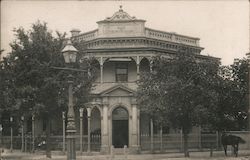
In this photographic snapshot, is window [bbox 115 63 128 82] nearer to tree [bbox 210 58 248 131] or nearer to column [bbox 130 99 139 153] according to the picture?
A: column [bbox 130 99 139 153]

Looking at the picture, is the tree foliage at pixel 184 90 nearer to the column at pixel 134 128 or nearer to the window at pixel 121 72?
the column at pixel 134 128

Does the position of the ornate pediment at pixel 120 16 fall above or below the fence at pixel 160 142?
above

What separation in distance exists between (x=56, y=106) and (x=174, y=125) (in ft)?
22.3

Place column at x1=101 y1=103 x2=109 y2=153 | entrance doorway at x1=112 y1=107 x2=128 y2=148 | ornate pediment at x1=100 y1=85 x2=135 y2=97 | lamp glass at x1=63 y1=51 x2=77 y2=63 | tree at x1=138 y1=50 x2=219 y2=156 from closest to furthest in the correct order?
lamp glass at x1=63 y1=51 x2=77 y2=63
tree at x1=138 y1=50 x2=219 y2=156
column at x1=101 y1=103 x2=109 y2=153
ornate pediment at x1=100 y1=85 x2=135 y2=97
entrance doorway at x1=112 y1=107 x2=128 y2=148

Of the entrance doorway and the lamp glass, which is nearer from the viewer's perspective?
the lamp glass

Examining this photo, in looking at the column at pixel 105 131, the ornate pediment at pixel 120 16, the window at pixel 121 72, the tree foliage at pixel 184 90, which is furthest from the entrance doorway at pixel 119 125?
the tree foliage at pixel 184 90

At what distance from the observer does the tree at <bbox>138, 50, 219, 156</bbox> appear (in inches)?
1048

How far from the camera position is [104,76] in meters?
38.5

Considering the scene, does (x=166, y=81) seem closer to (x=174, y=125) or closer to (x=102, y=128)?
(x=174, y=125)

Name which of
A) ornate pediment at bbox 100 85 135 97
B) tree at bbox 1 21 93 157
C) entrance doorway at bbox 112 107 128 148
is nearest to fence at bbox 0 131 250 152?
entrance doorway at bbox 112 107 128 148

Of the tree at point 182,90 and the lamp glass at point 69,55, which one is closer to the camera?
the lamp glass at point 69,55

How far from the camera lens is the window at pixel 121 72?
3859cm

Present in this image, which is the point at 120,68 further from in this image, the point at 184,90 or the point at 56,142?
the point at 184,90

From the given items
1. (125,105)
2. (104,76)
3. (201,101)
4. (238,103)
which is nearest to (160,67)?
(201,101)
